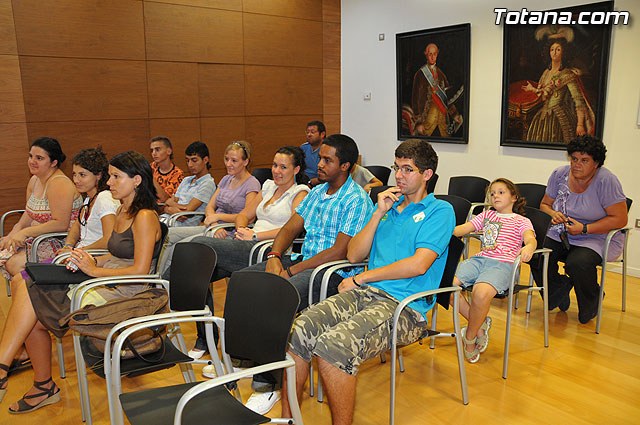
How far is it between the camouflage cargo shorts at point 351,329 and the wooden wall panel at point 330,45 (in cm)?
567

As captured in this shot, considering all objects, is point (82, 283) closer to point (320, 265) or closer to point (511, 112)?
point (320, 265)

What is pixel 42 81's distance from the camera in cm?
562

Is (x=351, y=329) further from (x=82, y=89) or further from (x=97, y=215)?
(x=82, y=89)

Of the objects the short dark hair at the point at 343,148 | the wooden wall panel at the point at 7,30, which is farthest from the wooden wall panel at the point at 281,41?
the short dark hair at the point at 343,148

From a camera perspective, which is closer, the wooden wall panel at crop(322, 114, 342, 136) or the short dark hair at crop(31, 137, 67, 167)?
the short dark hair at crop(31, 137, 67, 167)

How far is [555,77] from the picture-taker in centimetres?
513

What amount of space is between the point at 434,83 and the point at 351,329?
468 cm

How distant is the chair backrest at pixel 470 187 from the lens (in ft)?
16.1

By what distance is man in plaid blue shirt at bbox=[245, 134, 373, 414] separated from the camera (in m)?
2.97

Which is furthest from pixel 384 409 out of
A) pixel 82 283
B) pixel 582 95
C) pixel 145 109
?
pixel 145 109

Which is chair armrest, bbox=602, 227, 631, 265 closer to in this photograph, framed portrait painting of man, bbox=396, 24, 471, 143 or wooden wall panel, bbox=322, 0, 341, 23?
framed portrait painting of man, bbox=396, 24, 471, 143

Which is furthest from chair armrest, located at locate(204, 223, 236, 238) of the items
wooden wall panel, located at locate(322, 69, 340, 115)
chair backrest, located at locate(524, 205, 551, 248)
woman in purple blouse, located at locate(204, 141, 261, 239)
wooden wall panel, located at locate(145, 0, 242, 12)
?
wooden wall panel, located at locate(322, 69, 340, 115)

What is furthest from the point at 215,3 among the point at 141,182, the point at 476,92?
the point at 141,182

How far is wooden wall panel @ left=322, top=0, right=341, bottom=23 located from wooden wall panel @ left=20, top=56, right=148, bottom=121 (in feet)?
9.31
